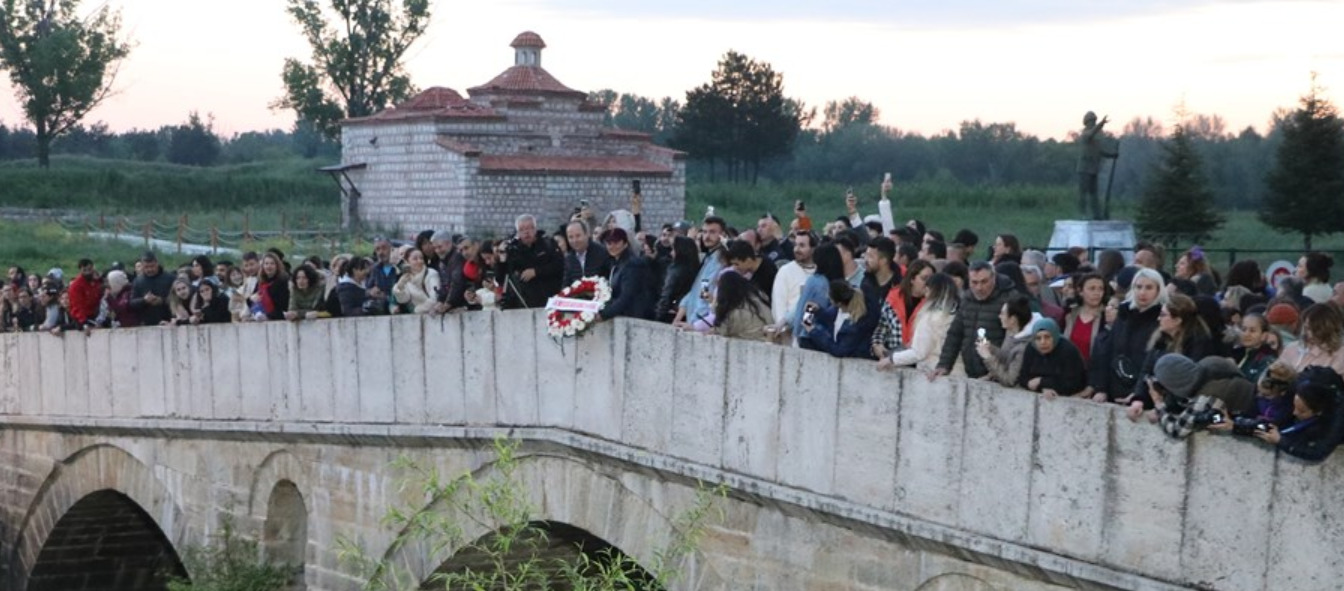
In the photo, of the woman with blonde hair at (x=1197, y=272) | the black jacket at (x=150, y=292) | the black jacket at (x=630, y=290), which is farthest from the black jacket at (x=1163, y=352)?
the black jacket at (x=150, y=292)

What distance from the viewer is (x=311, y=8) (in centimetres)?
7456

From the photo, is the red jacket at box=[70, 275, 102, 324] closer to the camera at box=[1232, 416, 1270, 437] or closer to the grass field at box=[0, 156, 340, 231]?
the camera at box=[1232, 416, 1270, 437]

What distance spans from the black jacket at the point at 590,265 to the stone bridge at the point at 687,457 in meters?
0.44

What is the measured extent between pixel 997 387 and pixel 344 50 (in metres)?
67.0

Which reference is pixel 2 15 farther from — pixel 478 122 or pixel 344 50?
pixel 478 122

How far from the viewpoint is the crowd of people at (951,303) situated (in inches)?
319

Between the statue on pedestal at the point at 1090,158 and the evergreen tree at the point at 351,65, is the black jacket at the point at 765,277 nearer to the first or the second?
the statue on pedestal at the point at 1090,158

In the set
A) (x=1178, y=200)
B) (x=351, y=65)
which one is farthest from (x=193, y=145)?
(x=1178, y=200)

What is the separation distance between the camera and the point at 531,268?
1348 cm

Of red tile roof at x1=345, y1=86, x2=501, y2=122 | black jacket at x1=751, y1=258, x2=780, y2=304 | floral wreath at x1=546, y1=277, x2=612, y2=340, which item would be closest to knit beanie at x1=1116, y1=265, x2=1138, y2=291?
black jacket at x1=751, y1=258, x2=780, y2=304

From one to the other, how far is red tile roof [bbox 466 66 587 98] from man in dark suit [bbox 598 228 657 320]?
3976cm

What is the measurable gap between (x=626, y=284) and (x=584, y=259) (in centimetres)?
102

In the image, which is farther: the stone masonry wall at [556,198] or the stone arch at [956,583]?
the stone masonry wall at [556,198]

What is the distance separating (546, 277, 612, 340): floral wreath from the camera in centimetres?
1220
